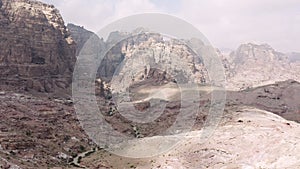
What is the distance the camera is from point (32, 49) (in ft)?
424

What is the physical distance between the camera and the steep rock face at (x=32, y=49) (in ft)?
401

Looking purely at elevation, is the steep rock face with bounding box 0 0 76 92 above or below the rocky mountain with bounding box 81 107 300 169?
above

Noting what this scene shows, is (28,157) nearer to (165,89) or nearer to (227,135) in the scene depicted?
(227,135)

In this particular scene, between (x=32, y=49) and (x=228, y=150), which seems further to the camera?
(x=32, y=49)

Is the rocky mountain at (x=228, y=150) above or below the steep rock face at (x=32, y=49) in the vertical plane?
below

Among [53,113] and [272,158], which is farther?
[53,113]

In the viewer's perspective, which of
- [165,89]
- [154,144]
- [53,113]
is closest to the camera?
[154,144]

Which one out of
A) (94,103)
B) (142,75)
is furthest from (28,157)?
(142,75)

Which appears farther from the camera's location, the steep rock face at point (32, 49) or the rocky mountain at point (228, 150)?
the steep rock face at point (32, 49)

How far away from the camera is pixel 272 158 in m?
51.7

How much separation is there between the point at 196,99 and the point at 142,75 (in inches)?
2902

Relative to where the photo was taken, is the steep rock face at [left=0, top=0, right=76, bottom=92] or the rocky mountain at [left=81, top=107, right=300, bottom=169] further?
the steep rock face at [left=0, top=0, right=76, bottom=92]

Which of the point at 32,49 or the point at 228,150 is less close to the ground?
the point at 32,49

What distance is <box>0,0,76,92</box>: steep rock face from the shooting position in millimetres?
122312
